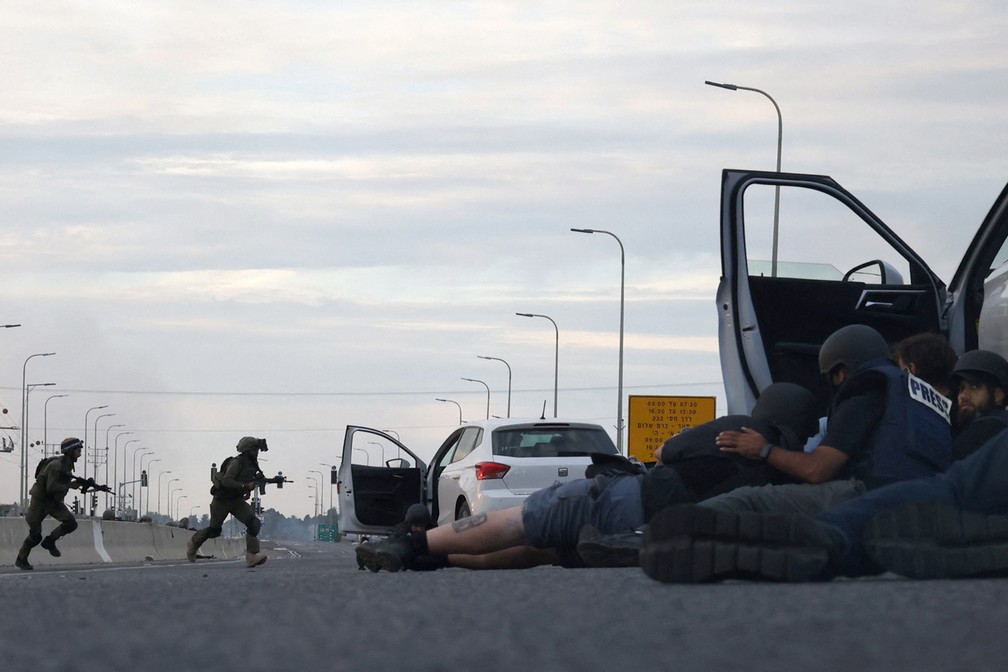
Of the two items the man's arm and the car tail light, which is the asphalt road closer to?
the man's arm

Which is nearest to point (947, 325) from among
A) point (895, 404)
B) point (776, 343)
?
point (776, 343)

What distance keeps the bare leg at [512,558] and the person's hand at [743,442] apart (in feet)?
3.48

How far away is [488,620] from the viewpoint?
4.14m

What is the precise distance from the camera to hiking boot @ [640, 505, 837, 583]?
530 centimetres

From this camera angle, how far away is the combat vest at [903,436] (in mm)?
6531

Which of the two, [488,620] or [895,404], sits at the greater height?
[895,404]

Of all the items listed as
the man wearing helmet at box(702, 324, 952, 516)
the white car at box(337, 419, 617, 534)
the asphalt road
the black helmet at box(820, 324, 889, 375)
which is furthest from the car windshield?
the asphalt road

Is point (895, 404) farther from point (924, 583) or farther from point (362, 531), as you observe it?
point (362, 531)

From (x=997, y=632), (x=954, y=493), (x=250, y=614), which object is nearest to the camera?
(x=997, y=632)

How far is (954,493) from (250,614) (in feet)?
9.05

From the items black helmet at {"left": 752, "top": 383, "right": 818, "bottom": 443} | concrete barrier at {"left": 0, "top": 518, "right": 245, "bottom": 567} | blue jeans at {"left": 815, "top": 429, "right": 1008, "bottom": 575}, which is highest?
black helmet at {"left": 752, "top": 383, "right": 818, "bottom": 443}

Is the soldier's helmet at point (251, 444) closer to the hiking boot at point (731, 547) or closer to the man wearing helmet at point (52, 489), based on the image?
the man wearing helmet at point (52, 489)

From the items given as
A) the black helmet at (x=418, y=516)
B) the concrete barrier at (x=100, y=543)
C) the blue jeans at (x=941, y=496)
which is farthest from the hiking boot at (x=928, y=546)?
the concrete barrier at (x=100, y=543)

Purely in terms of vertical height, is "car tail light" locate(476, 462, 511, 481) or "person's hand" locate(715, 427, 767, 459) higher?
"person's hand" locate(715, 427, 767, 459)
